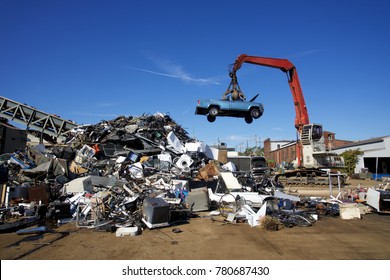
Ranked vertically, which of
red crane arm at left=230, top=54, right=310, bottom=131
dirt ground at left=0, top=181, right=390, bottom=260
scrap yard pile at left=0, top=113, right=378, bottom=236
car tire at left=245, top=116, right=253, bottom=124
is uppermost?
red crane arm at left=230, top=54, right=310, bottom=131

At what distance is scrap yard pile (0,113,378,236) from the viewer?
7.33 meters

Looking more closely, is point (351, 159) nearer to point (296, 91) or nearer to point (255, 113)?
point (296, 91)

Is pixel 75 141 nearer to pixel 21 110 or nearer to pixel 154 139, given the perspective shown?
pixel 154 139

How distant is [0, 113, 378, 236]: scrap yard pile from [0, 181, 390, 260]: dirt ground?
0.53 meters

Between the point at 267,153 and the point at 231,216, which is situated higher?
the point at 267,153

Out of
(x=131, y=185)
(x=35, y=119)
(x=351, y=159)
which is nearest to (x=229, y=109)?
(x=131, y=185)

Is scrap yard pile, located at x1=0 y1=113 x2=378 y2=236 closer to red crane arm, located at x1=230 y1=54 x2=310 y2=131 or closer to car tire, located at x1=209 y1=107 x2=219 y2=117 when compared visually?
car tire, located at x1=209 y1=107 x2=219 y2=117

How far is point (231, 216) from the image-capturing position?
7.48 m

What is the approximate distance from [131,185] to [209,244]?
17.7 feet

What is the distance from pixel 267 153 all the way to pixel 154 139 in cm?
5105

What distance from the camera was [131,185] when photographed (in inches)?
393

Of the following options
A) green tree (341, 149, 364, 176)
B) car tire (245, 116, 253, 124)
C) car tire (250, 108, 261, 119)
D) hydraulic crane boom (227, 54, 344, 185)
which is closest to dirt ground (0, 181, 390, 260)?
car tire (245, 116, 253, 124)
